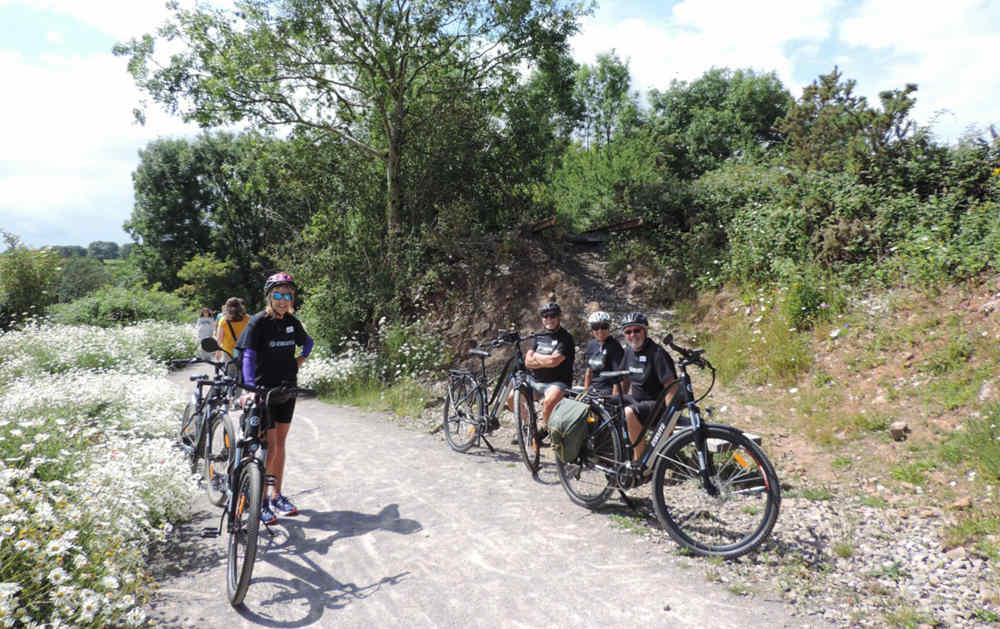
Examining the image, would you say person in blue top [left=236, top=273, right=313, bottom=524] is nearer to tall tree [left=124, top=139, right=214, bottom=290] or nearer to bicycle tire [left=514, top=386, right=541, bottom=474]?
bicycle tire [left=514, top=386, right=541, bottom=474]

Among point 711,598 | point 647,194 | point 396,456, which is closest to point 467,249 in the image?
point 647,194

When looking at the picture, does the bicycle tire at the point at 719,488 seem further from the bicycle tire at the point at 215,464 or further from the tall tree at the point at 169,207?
the tall tree at the point at 169,207

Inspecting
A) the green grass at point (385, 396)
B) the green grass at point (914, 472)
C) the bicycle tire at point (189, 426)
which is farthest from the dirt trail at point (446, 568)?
the green grass at point (385, 396)

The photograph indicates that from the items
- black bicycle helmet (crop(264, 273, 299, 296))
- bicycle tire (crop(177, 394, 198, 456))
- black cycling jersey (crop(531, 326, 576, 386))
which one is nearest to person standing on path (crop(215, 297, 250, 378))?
bicycle tire (crop(177, 394, 198, 456))

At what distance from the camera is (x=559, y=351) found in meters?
5.69

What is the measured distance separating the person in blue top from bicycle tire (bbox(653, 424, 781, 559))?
10.3 feet

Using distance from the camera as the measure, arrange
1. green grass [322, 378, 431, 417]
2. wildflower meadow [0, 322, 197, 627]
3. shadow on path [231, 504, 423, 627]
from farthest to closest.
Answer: green grass [322, 378, 431, 417] → shadow on path [231, 504, 423, 627] → wildflower meadow [0, 322, 197, 627]

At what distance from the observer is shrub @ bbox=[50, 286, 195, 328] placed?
66.0ft

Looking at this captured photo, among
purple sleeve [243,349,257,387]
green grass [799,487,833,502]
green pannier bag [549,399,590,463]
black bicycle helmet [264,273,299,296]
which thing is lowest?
green grass [799,487,833,502]

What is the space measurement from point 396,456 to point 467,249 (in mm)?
6628

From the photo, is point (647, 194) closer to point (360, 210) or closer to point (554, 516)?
point (360, 210)

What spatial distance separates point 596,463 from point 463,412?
2.56 m

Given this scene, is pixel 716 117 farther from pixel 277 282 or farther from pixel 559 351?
pixel 277 282

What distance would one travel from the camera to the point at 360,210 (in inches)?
523
